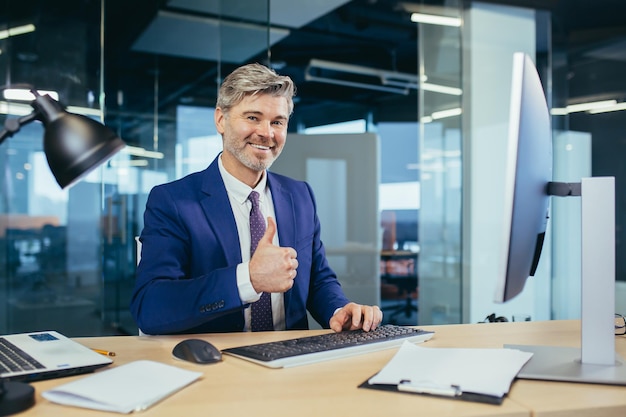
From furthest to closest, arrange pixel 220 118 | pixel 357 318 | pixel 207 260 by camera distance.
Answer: pixel 220 118 → pixel 207 260 → pixel 357 318

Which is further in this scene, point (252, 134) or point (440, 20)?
point (440, 20)

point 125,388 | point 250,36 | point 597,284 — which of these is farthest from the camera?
point 250,36

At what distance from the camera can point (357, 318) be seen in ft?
5.35

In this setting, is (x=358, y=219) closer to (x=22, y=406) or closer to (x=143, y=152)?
(x=143, y=152)

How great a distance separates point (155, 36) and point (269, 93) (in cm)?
427

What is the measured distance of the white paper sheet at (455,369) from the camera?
3.58 ft

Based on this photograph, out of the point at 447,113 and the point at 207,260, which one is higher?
the point at 447,113

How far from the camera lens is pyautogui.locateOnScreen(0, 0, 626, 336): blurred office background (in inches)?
160

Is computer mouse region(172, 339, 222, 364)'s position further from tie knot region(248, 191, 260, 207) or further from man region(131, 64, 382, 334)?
tie knot region(248, 191, 260, 207)

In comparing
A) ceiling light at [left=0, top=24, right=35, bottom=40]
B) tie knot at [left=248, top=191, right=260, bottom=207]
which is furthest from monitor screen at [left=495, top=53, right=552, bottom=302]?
ceiling light at [left=0, top=24, right=35, bottom=40]

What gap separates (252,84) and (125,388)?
47.9 inches

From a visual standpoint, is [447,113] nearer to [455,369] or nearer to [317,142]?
[317,142]

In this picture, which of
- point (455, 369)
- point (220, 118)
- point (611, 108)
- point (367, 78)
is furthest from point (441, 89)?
point (367, 78)

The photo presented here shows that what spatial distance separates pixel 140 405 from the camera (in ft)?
3.17
